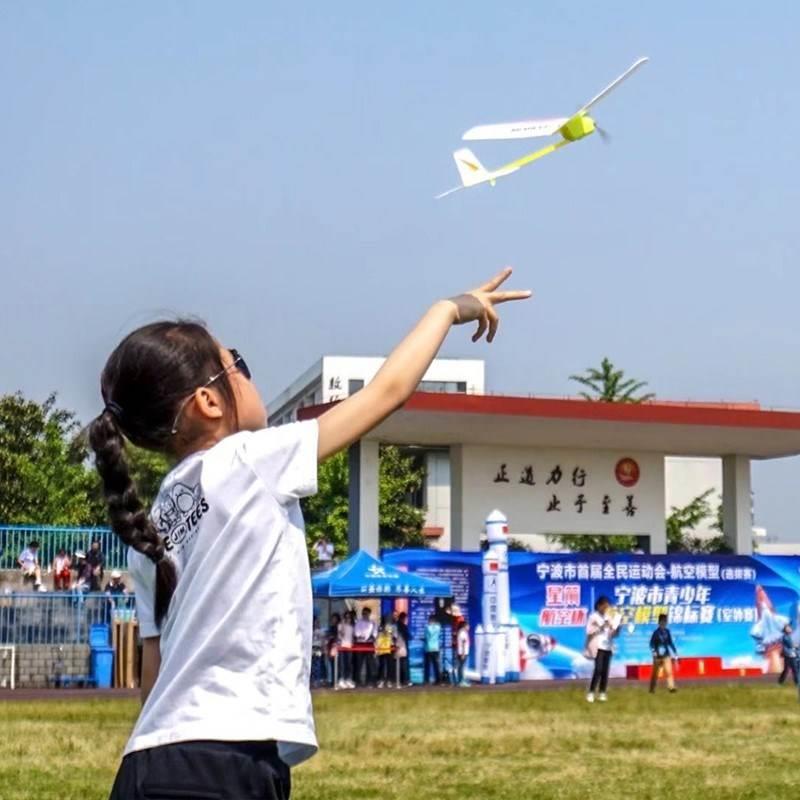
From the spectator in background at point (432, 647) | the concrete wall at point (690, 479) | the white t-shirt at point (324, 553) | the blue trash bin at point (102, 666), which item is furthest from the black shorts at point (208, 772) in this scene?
the concrete wall at point (690, 479)

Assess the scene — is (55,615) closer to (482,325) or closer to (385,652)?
(385,652)

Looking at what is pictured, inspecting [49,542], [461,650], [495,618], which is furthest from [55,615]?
[495,618]

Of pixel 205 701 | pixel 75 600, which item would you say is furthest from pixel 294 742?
pixel 75 600

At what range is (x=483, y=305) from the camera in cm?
296

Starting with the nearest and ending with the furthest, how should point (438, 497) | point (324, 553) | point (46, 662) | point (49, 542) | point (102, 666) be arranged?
point (102, 666) → point (46, 662) → point (49, 542) → point (324, 553) → point (438, 497)

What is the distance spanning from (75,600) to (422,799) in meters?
19.1

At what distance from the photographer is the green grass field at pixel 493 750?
33.1 ft

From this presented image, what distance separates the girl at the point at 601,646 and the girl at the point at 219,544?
19.6 m

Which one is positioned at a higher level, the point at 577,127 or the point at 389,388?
the point at 577,127

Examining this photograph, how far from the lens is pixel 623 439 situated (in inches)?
1444

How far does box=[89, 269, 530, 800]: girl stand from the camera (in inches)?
106

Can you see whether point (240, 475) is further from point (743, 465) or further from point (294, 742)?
point (743, 465)

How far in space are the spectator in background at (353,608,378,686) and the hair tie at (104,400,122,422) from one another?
2609 cm

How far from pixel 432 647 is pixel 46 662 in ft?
21.7
